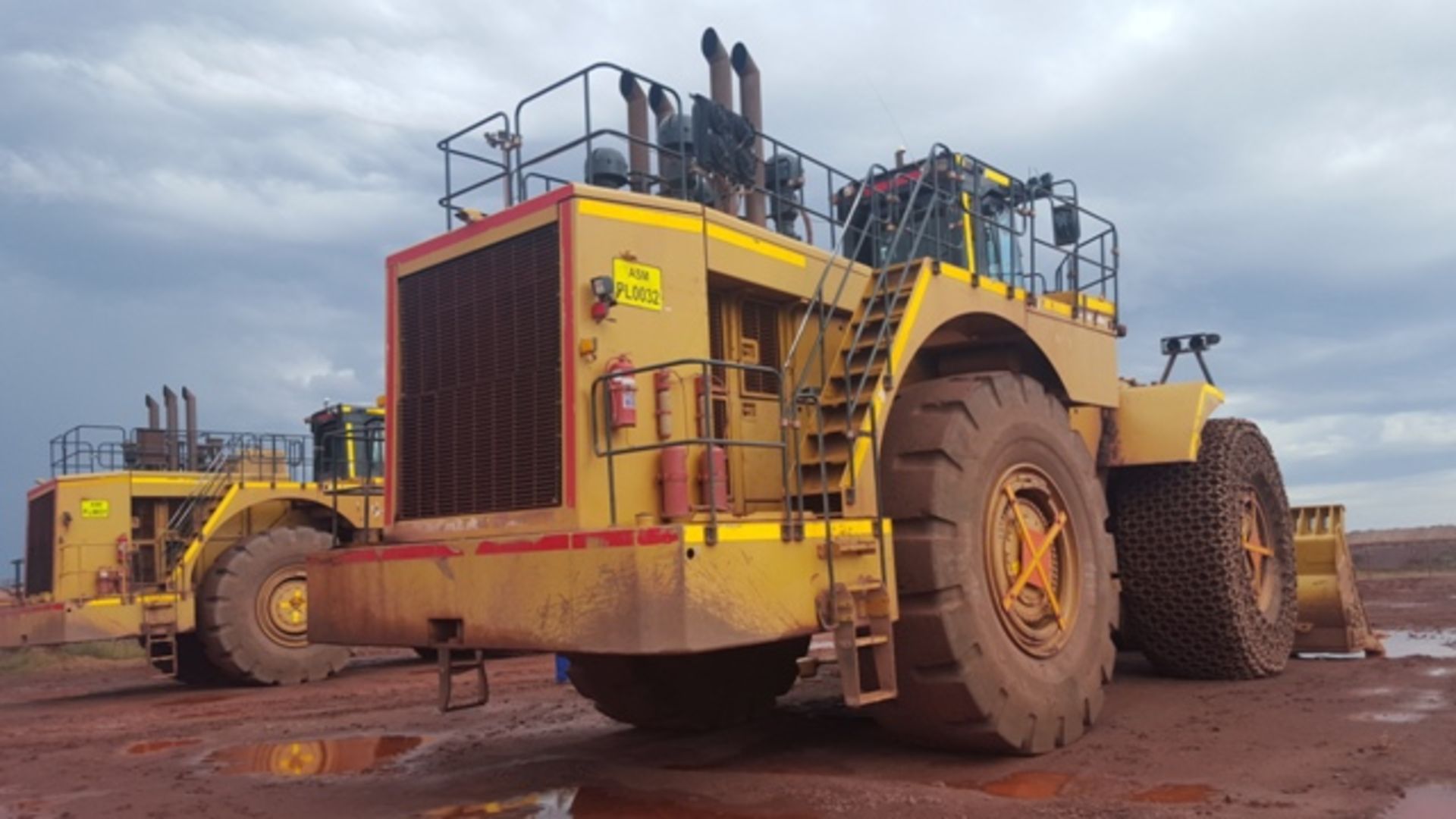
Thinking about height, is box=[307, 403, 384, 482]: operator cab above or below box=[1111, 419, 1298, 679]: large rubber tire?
above

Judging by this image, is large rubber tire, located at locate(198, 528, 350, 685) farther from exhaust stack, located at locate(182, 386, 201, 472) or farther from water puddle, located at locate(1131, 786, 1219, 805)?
water puddle, located at locate(1131, 786, 1219, 805)

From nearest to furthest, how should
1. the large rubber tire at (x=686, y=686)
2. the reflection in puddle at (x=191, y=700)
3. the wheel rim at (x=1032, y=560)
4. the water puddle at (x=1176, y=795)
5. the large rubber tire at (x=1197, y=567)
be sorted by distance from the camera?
the water puddle at (x=1176, y=795)
the wheel rim at (x=1032, y=560)
the large rubber tire at (x=686, y=686)
the large rubber tire at (x=1197, y=567)
the reflection in puddle at (x=191, y=700)

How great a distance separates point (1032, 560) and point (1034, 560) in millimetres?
23

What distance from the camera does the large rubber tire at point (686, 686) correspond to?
8031 mm

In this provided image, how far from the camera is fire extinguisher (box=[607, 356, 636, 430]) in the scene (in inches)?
228

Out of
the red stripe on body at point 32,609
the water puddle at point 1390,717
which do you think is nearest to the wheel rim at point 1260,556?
the water puddle at point 1390,717

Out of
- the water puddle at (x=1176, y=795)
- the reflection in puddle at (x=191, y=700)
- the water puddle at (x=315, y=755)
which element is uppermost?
the water puddle at (x=1176, y=795)

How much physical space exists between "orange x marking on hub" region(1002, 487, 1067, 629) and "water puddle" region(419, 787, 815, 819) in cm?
194

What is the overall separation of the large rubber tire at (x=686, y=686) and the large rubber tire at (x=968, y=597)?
5.37ft

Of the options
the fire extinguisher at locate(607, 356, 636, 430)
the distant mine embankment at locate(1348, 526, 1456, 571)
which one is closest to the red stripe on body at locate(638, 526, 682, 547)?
the fire extinguisher at locate(607, 356, 636, 430)

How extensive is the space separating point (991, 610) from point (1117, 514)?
365 cm

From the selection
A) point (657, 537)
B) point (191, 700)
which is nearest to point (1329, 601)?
point (657, 537)

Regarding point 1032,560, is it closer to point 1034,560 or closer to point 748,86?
point 1034,560

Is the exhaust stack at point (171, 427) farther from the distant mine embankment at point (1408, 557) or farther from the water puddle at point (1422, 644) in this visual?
the distant mine embankment at point (1408, 557)
